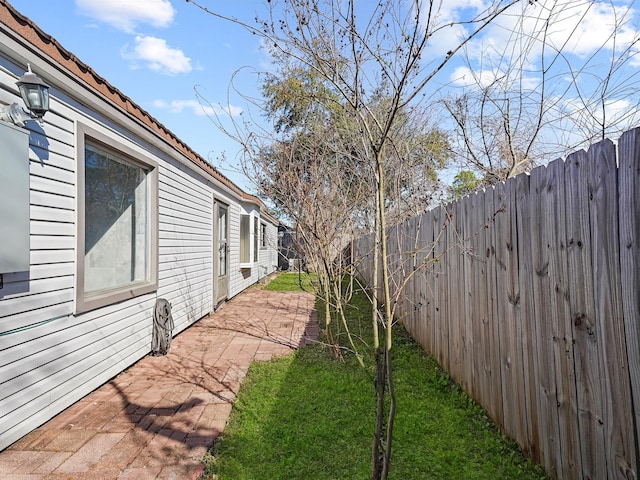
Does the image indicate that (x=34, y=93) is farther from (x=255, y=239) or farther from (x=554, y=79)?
(x=255, y=239)

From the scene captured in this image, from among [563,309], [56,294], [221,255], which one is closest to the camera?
[563,309]

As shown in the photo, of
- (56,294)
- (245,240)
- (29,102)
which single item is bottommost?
(56,294)

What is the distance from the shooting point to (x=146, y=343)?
4.69m

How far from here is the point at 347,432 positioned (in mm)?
2715

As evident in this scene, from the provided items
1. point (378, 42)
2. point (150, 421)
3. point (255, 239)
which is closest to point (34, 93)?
point (378, 42)

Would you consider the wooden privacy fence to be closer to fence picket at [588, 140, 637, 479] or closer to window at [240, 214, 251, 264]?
fence picket at [588, 140, 637, 479]

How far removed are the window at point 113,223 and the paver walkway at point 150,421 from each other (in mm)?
834

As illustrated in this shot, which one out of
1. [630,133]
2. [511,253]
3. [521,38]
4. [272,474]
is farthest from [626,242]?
[521,38]

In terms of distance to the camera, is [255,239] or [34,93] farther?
[255,239]

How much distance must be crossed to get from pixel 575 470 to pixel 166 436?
2373 millimetres

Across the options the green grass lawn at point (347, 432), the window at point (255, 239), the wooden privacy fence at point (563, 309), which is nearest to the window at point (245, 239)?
the window at point (255, 239)

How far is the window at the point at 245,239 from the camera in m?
10.7

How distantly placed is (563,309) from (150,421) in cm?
279

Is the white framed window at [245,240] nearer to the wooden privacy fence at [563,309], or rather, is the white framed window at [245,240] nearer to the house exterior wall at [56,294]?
the house exterior wall at [56,294]
